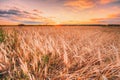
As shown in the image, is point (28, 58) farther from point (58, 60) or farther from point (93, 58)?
point (93, 58)

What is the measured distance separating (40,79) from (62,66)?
22 cm

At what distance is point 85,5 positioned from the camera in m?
2.68

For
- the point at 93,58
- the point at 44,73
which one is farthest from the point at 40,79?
the point at 93,58

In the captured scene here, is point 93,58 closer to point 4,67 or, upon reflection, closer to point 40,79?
point 40,79

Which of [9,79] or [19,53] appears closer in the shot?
[9,79]

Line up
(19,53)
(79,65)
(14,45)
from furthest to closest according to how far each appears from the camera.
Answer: (14,45) → (19,53) → (79,65)

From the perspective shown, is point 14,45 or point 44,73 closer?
point 44,73

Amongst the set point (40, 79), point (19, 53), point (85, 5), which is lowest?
point (40, 79)

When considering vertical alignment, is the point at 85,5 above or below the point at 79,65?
above

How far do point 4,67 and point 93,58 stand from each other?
608 mm

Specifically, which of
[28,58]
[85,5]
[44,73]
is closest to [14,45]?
[28,58]

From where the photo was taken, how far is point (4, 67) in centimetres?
141

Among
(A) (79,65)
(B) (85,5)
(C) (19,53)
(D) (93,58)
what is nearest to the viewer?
(A) (79,65)

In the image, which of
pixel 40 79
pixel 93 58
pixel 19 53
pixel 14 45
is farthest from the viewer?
pixel 14 45
